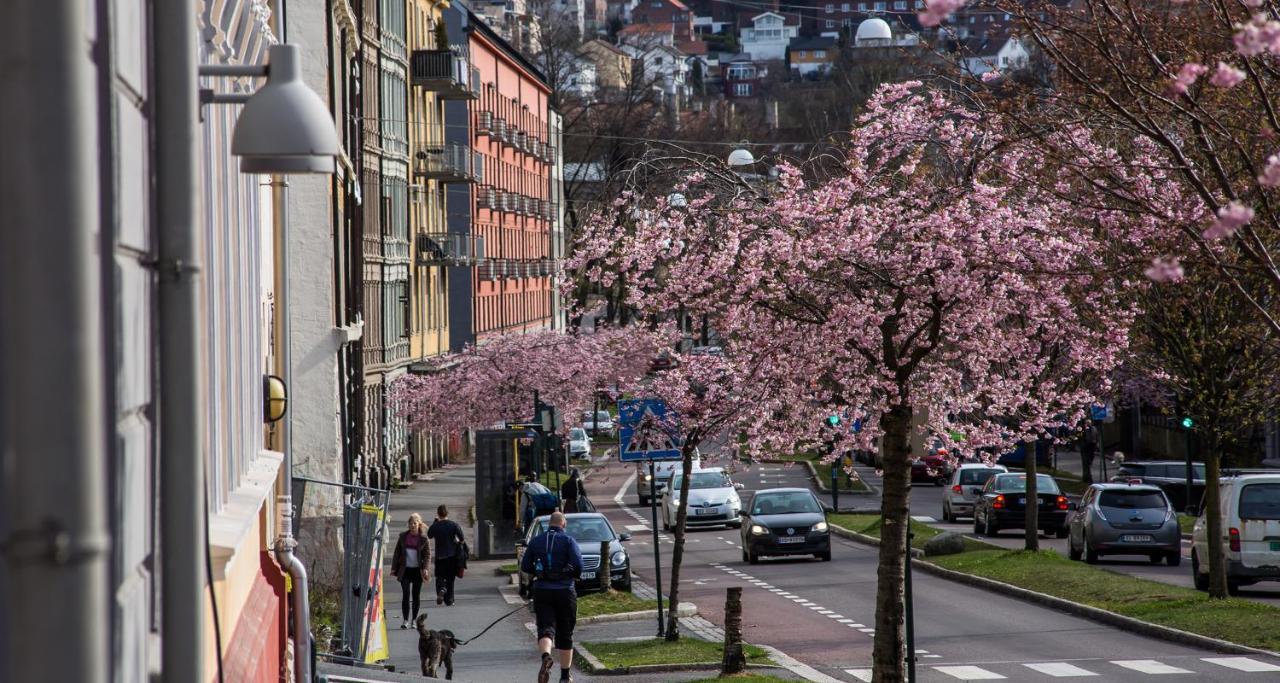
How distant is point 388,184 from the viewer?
172 ft

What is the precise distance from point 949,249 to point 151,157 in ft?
42.1

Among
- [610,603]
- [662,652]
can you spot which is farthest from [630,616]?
[662,652]

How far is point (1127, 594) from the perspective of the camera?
2528 centimetres

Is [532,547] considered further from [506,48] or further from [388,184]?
[506,48]

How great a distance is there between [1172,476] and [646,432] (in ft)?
75.2

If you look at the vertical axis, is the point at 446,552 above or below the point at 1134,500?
below

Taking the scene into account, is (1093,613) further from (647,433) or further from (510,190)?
(510,190)

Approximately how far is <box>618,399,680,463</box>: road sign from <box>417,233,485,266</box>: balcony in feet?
109

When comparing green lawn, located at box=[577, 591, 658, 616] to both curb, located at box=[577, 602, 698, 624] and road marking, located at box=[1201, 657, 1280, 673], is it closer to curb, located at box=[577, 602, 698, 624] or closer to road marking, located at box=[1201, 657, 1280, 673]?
curb, located at box=[577, 602, 698, 624]

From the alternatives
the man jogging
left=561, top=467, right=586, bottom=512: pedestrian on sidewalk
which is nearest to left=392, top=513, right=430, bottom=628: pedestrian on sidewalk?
the man jogging

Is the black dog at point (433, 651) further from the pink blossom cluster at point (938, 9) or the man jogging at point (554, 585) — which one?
the pink blossom cluster at point (938, 9)

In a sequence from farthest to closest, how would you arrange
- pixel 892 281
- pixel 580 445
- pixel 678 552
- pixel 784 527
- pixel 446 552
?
1. pixel 580 445
2. pixel 784 527
3. pixel 446 552
4. pixel 678 552
5. pixel 892 281

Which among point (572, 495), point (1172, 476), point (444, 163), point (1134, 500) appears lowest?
point (1172, 476)

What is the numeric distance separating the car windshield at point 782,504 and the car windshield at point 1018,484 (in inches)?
263
